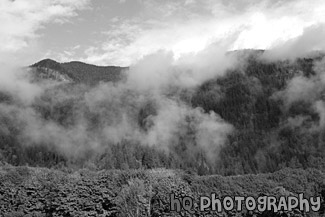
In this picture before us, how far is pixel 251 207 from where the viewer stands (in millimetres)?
55406

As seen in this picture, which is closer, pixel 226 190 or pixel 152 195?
pixel 152 195

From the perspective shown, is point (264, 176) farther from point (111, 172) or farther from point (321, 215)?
point (111, 172)

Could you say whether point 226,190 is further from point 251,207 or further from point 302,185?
point 302,185

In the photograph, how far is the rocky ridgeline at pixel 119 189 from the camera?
56094 millimetres

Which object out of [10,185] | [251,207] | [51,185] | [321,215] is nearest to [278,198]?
[251,207]

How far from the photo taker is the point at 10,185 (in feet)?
196

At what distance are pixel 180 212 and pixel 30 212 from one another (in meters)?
23.6

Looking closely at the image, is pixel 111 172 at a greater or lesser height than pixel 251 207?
greater

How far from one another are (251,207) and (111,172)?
23.6 metres

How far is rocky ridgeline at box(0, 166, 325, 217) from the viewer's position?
184ft

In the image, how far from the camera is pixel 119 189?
194 ft

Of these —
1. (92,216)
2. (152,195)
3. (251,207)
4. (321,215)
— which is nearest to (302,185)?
(321,215)

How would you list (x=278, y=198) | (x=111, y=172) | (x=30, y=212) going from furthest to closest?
(x=111, y=172) → (x=30, y=212) → (x=278, y=198)

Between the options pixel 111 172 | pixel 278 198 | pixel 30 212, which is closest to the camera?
pixel 278 198
